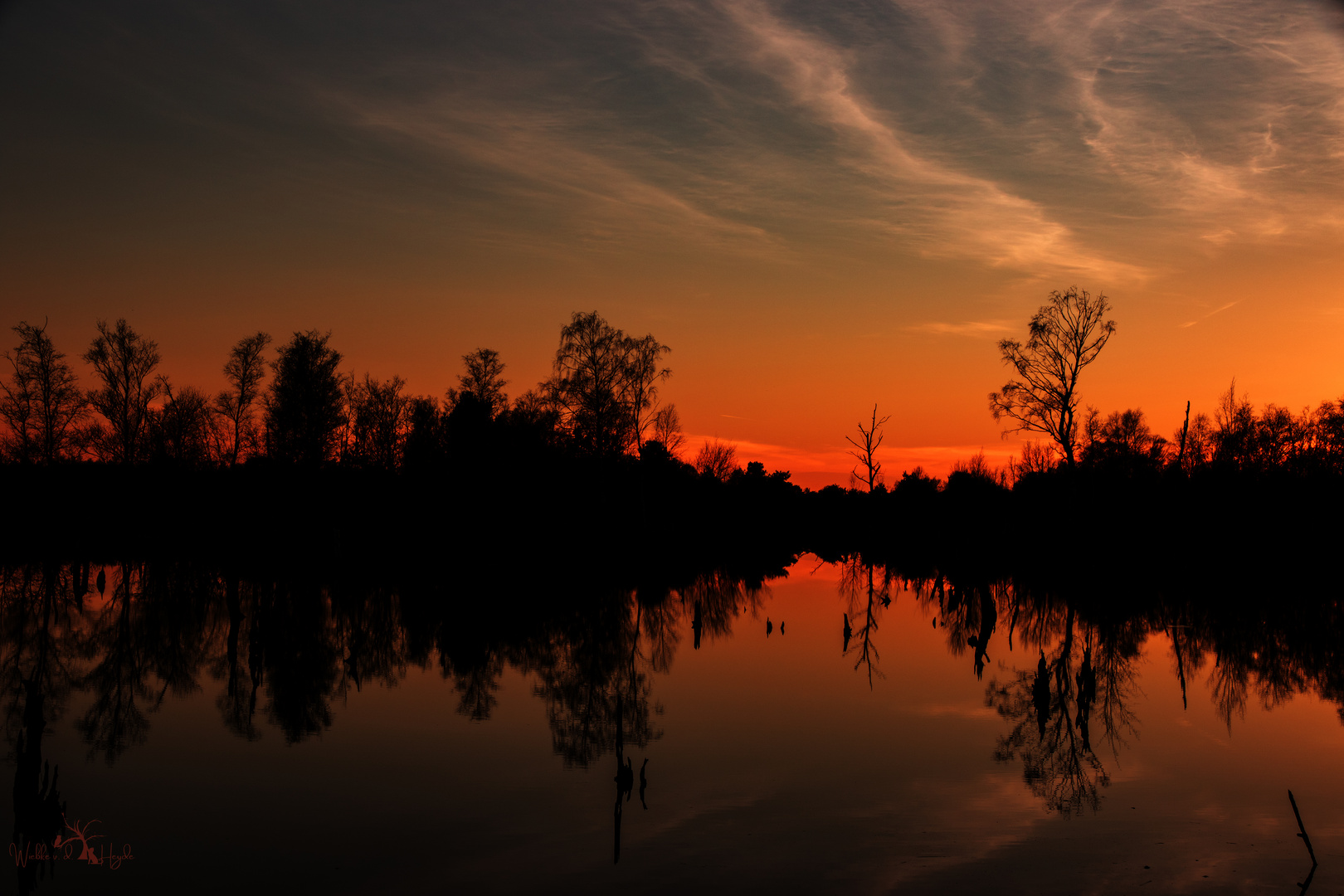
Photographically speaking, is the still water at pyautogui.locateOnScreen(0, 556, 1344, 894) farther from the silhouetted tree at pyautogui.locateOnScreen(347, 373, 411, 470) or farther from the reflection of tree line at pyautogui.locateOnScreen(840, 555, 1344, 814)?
the silhouetted tree at pyautogui.locateOnScreen(347, 373, 411, 470)

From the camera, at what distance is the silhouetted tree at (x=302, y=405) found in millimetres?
56375

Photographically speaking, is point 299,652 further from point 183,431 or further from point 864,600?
Answer: point 183,431

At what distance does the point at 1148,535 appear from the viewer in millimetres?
51312

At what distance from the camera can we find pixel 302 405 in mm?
56562

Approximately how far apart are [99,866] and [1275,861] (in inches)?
454

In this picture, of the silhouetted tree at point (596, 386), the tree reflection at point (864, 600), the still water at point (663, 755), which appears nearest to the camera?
the still water at point (663, 755)

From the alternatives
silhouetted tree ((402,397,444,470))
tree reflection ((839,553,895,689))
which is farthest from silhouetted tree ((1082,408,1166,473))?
silhouetted tree ((402,397,444,470))

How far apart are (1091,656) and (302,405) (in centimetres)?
4824
